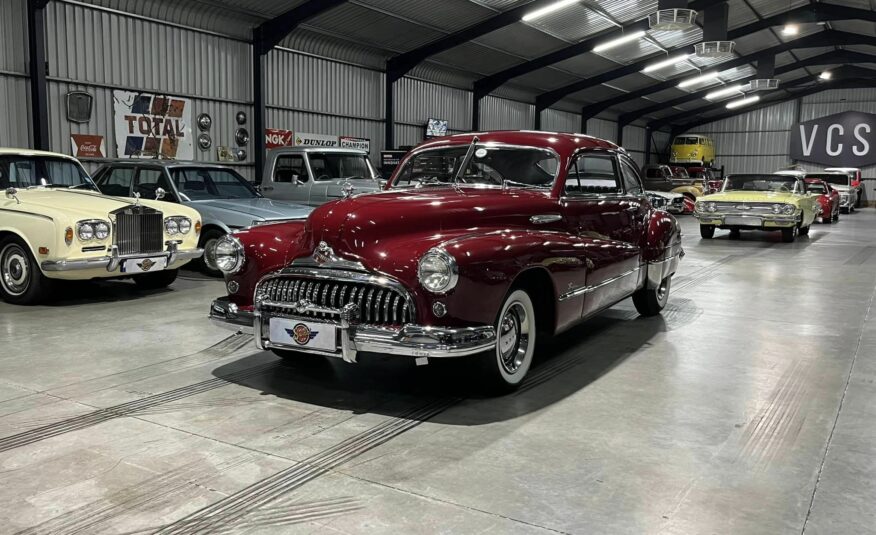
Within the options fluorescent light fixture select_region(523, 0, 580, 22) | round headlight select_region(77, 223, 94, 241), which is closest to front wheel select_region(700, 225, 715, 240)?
fluorescent light fixture select_region(523, 0, 580, 22)

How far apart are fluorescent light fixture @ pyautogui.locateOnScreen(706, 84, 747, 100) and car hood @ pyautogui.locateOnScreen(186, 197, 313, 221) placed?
29692mm

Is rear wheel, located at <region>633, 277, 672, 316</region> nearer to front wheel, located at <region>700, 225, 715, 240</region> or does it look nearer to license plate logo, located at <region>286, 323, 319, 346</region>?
license plate logo, located at <region>286, 323, 319, 346</region>

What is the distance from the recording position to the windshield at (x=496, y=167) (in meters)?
5.16

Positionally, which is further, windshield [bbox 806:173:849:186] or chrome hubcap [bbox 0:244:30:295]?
windshield [bbox 806:173:849:186]

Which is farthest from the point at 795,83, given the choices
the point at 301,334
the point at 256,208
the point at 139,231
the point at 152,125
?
the point at 301,334

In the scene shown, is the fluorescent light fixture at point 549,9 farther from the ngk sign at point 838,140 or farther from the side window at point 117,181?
the ngk sign at point 838,140

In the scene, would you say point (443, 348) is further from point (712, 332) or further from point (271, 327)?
point (712, 332)

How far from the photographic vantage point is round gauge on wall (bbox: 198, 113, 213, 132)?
1492 centimetres

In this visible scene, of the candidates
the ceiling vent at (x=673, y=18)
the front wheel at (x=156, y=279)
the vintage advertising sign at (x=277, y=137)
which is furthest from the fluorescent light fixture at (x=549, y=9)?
the front wheel at (x=156, y=279)

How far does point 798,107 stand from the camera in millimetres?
39094

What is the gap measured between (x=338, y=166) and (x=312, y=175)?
53 centimetres

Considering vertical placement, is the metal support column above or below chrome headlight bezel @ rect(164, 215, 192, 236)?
above

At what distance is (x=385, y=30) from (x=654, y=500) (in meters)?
16.3

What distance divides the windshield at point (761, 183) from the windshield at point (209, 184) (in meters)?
10.5
